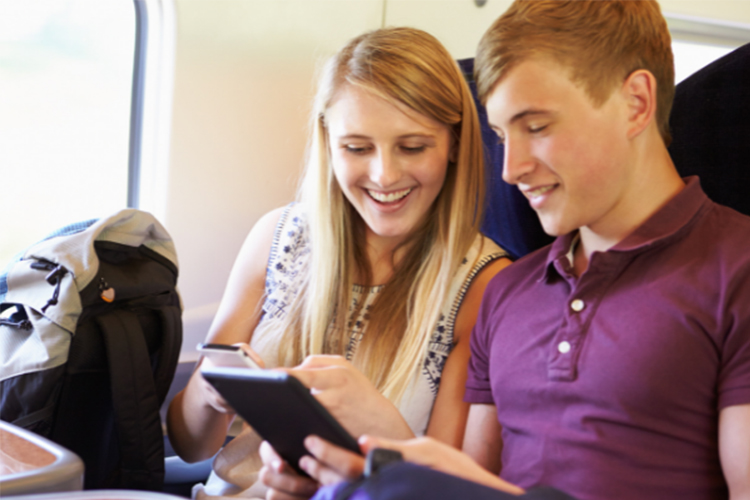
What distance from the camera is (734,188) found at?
1.27 metres

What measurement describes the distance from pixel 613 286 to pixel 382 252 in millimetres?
654

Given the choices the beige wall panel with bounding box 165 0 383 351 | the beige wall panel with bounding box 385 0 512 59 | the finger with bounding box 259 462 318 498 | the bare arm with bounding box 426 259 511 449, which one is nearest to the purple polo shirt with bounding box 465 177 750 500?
the bare arm with bounding box 426 259 511 449

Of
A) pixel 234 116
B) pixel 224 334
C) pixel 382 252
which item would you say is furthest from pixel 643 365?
pixel 234 116

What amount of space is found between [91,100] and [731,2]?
2.00m

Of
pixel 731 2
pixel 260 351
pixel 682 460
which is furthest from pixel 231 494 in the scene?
pixel 731 2

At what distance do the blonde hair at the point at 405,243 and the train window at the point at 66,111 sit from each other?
1.92 feet

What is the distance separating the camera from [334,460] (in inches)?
32.3

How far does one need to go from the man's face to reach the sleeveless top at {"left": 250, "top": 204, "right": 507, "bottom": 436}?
15.5 inches

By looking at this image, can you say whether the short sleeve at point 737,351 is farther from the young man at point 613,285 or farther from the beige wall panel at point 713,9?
the beige wall panel at point 713,9

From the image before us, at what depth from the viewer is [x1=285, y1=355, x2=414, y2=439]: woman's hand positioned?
1.06 meters

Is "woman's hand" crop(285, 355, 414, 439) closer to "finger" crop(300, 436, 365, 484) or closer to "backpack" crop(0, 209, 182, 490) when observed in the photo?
"finger" crop(300, 436, 365, 484)

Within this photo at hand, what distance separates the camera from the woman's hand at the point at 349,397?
1.06m

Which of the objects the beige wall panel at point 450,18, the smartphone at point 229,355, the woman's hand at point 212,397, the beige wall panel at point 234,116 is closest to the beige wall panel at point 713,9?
the beige wall panel at point 450,18

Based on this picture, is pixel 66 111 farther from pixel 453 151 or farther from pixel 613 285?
pixel 613 285
